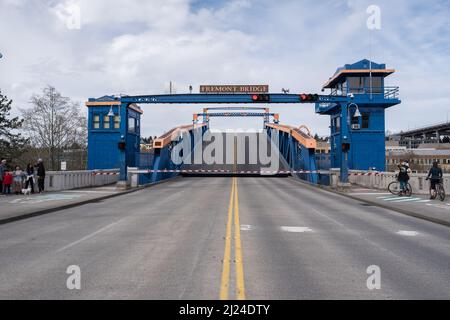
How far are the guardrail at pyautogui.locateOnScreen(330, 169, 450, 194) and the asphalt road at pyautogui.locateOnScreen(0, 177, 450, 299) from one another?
10598 mm

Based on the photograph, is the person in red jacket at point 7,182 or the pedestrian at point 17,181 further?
the pedestrian at point 17,181

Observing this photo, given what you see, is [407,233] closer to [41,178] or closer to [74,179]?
[41,178]

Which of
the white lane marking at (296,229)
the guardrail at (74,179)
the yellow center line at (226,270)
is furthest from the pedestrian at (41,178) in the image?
the white lane marking at (296,229)

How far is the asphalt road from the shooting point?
5504 millimetres

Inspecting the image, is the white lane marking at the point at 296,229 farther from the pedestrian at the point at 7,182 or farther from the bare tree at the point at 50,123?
the bare tree at the point at 50,123

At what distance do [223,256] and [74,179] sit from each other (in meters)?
20.5

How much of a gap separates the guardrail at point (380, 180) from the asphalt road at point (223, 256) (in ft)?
34.8

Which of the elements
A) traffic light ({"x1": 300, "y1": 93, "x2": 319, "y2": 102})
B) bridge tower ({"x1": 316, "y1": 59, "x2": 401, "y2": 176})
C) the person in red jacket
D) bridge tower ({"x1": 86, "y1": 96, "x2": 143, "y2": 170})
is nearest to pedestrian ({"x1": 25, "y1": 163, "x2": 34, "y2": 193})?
the person in red jacket

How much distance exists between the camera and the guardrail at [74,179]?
23.5 meters

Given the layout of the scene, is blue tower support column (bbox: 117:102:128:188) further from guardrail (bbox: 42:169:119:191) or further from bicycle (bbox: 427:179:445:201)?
bicycle (bbox: 427:179:445:201)

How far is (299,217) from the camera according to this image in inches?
529

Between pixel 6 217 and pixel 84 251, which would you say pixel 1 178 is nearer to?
pixel 6 217

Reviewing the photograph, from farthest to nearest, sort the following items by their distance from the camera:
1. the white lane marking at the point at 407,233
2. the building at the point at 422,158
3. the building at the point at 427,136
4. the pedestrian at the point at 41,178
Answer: the building at the point at 427,136
the building at the point at 422,158
the pedestrian at the point at 41,178
the white lane marking at the point at 407,233

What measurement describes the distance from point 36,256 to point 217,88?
71.2 ft
